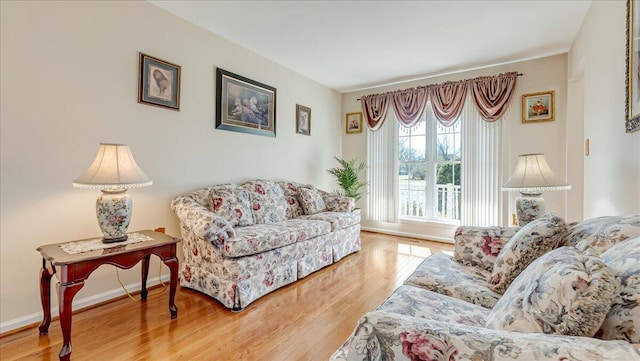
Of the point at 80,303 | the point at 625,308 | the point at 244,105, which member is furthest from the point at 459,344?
the point at 244,105

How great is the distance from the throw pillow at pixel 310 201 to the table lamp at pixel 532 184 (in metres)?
2.09

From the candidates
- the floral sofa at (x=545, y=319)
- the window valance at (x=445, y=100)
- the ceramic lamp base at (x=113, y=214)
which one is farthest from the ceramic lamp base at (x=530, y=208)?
the ceramic lamp base at (x=113, y=214)

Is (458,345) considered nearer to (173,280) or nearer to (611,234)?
(611,234)

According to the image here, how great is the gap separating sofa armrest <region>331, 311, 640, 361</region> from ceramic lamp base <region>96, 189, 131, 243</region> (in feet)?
6.20

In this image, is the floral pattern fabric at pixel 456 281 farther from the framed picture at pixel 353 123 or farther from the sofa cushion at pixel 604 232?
the framed picture at pixel 353 123

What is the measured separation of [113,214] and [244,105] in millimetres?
1976

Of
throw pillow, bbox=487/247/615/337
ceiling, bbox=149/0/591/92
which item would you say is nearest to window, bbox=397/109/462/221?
ceiling, bbox=149/0/591/92

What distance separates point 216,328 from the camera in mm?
2006

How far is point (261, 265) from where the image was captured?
247 cm

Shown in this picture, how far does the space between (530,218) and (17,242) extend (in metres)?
3.73

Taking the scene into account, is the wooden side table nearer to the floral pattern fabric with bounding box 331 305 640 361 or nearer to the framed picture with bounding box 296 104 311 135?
the floral pattern fabric with bounding box 331 305 640 361

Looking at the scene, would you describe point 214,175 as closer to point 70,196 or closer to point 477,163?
point 70,196

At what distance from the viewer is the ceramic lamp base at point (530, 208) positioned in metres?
2.38

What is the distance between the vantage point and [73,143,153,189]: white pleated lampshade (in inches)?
75.3
